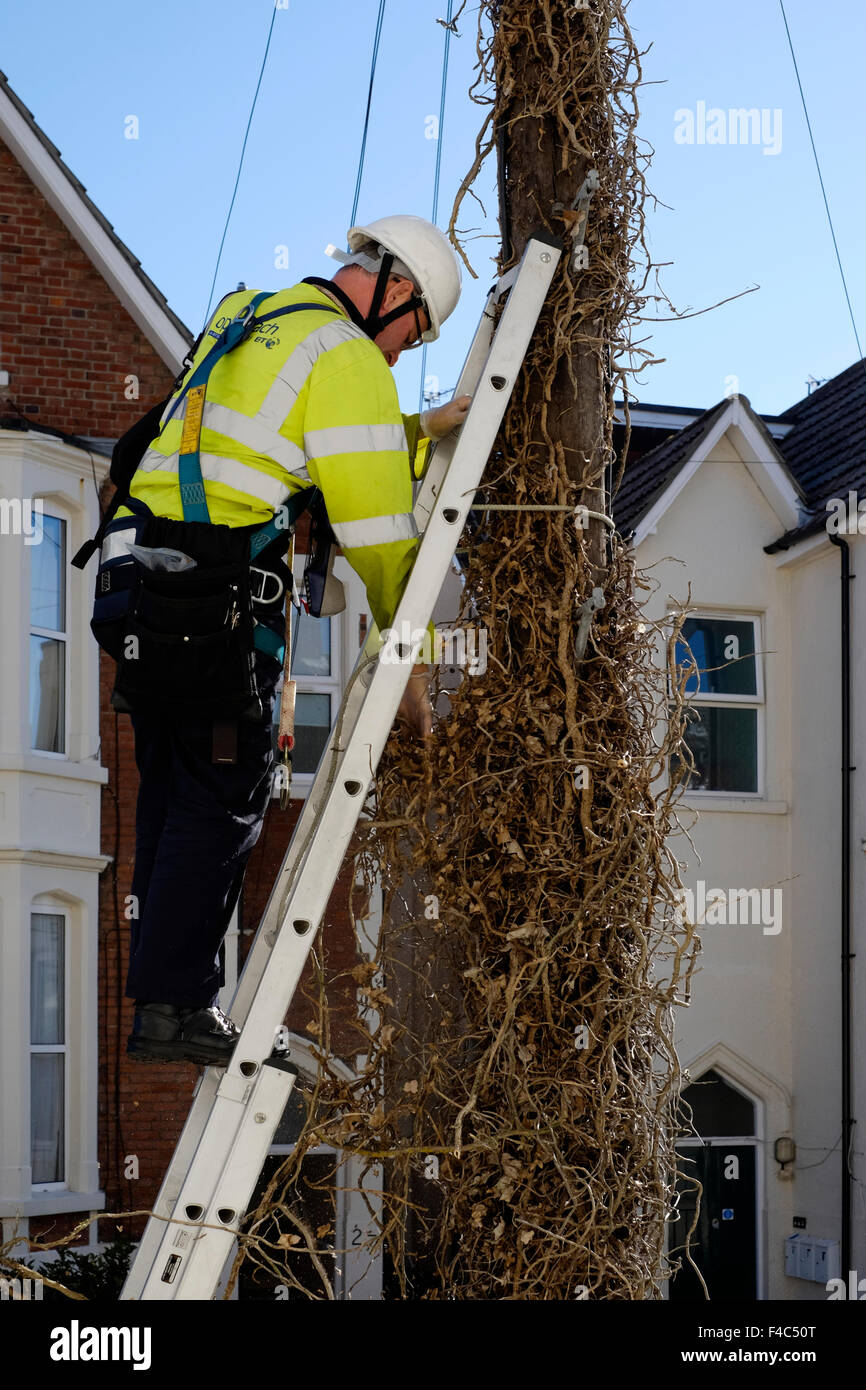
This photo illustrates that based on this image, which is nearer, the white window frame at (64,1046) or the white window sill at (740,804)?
the white window frame at (64,1046)

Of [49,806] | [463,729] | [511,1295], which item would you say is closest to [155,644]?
[463,729]

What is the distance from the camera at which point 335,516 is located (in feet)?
12.9

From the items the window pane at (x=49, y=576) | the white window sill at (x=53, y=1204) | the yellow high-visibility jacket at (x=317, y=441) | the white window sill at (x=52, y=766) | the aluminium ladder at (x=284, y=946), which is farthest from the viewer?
the window pane at (x=49, y=576)

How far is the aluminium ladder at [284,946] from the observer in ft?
11.7

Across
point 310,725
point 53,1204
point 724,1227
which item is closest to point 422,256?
point 53,1204

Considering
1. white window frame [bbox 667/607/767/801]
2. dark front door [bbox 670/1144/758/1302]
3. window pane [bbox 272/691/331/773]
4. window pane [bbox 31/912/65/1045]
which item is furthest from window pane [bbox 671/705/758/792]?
window pane [bbox 31/912/65/1045]

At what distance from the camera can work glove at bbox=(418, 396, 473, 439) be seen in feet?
14.2

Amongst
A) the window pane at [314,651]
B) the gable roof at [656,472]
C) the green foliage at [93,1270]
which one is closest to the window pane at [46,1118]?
the green foliage at [93,1270]

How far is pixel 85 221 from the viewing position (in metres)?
11.9

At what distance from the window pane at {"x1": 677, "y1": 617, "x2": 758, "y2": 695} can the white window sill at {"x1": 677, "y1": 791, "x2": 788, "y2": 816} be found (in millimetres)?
973

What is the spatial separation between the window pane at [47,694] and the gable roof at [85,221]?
2340 mm

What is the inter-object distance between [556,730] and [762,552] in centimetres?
1135

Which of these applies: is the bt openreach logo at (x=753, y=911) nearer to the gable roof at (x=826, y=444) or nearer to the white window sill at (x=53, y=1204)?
the gable roof at (x=826, y=444)

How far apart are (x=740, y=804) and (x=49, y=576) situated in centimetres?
655
